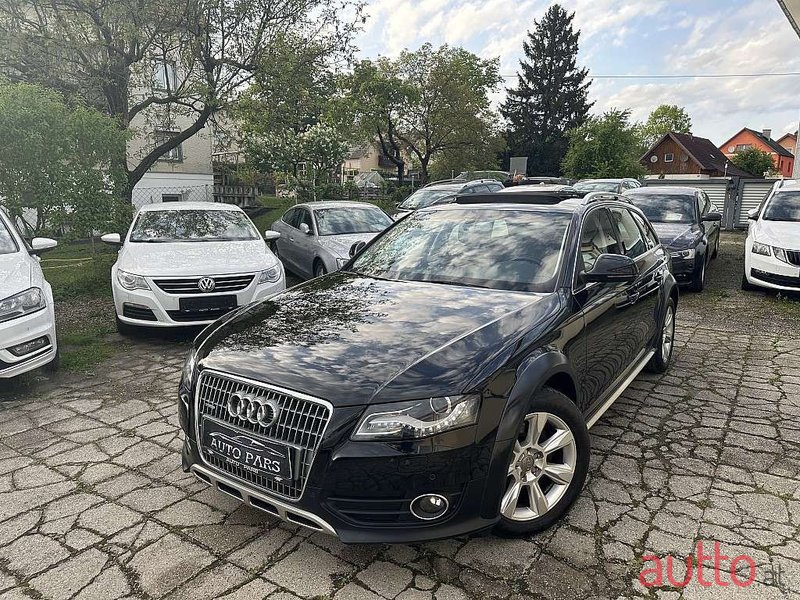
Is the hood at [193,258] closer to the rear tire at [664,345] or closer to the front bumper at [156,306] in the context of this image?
the front bumper at [156,306]

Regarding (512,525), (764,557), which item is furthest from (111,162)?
(764,557)

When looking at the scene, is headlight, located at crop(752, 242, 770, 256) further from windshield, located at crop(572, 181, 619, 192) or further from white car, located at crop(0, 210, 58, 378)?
white car, located at crop(0, 210, 58, 378)

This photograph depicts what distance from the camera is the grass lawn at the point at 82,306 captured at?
591 cm

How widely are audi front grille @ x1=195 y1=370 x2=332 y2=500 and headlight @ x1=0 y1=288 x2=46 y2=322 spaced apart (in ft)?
9.35

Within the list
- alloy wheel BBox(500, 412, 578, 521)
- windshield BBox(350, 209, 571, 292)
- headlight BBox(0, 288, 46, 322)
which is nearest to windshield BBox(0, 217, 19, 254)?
headlight BBox(0, 288, 46, 322)

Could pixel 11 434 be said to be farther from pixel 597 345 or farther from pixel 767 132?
pixel 767 132

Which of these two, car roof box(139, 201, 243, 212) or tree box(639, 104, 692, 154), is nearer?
car roof box(139, 201, 243, 212)

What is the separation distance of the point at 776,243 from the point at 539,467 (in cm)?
731

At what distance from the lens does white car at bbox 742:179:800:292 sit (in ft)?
25.7

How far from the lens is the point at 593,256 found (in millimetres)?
3643

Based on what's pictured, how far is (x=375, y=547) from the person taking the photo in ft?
8.79

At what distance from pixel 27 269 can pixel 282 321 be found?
3.29 meters

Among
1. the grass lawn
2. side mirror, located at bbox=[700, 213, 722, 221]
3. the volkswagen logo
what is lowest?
the grass lawn

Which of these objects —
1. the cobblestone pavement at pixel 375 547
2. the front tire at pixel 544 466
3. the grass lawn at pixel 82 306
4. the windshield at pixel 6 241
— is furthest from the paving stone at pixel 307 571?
the windshield at pixel 6 241
